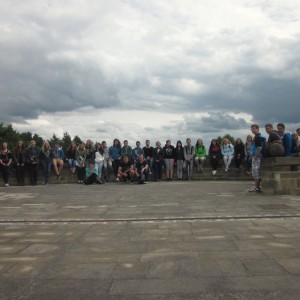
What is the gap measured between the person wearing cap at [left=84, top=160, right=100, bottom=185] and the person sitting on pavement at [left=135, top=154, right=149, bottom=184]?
1.70 metres

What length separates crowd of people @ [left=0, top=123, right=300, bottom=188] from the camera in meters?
17.0

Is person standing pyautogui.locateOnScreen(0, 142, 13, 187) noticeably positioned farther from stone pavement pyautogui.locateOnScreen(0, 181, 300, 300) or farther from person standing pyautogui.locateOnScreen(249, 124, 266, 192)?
person standing pyautogui.locateOnScreen(249, 124, 266, 192)

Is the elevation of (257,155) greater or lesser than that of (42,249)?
greater

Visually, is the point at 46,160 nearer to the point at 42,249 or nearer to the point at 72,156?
the point at 72,156

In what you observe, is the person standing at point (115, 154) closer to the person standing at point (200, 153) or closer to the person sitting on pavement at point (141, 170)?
the person sitting on pavement at point (141, 170)

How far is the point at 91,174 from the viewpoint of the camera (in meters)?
16.9

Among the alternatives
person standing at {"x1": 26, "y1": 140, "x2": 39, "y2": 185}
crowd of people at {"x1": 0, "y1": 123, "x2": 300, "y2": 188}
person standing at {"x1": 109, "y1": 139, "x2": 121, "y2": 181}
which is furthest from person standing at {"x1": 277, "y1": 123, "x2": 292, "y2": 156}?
person standing at {"x1": 26, "y1": 140, "x2": 39, "y2": 185}

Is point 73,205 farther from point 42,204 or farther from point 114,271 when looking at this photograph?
point 114,271

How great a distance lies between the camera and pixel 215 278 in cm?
451

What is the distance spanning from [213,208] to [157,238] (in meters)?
3.30

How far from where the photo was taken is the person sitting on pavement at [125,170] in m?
17.1

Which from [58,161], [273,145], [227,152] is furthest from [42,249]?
[227,152]

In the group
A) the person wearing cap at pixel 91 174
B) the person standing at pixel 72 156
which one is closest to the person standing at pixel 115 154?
the person wearing cap at pixel 91 174

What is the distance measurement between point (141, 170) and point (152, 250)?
11.1 m
